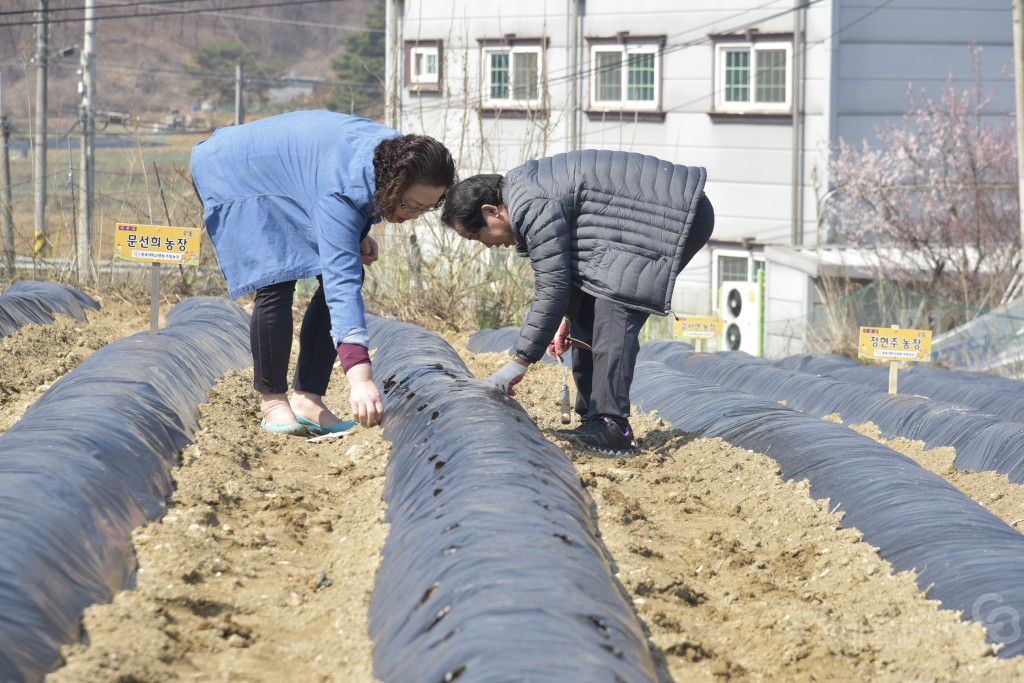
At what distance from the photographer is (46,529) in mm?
2346

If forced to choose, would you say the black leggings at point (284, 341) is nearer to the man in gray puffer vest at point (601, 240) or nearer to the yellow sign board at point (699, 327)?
the man in gray puffer vest at point (601, 240)

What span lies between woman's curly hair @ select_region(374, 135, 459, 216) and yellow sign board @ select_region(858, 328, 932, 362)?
3029 mm

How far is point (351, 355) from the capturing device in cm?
297

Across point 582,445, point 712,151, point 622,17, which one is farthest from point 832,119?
point 582,445

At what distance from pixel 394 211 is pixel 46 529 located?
136 cm

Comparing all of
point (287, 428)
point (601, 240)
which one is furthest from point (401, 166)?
point (287, 428)

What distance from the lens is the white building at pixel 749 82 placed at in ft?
47.8

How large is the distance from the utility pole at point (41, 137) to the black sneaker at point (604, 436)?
5.79m

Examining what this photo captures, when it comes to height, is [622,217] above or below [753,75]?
below

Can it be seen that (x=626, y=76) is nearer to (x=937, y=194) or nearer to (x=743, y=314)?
(x=743, y=314)

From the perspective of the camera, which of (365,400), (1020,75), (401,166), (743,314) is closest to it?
(365,400)

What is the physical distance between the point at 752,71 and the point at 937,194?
2.89 m

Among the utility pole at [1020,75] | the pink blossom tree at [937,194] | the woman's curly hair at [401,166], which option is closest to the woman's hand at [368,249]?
the woman's curly hair at [401,166]

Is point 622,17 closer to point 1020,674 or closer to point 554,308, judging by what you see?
point 554,308
